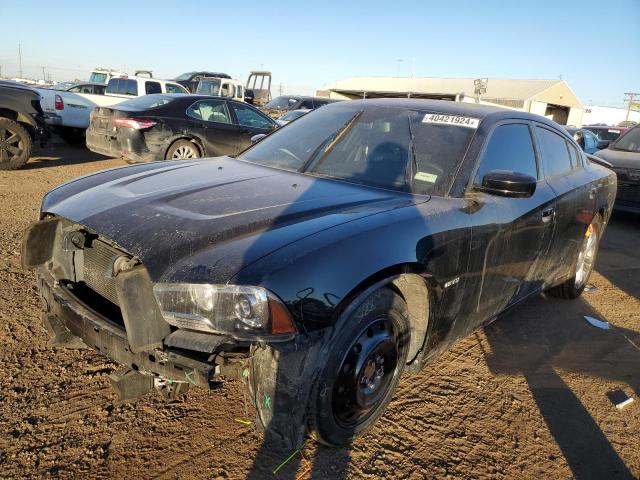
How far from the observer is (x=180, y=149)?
28.6 feet

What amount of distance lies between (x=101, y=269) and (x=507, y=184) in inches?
86.8

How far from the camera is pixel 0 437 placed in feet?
7.73

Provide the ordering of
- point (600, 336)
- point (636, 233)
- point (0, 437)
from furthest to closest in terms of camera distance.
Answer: point (636, 233) < point (600, 336) < point (0, 437)

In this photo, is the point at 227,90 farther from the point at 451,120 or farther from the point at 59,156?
the point at 451,120

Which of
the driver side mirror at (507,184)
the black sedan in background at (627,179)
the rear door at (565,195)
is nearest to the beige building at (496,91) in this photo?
the black sedan in background at (627,179)

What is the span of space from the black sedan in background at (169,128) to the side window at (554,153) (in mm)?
6267

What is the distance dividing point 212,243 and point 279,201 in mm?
585

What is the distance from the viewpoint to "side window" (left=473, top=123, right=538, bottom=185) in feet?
10.1

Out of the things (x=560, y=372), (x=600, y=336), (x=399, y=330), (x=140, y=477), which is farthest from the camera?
(x=600, y=336)

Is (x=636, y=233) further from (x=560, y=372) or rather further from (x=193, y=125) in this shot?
(x=193, y=125)

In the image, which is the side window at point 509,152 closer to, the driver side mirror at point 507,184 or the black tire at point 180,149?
the driver side mirror at point 507,184

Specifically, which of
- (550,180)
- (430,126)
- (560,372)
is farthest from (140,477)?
(550,180)

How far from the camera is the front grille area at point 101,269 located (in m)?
2.35

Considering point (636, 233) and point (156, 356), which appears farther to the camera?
point (636, 233)
